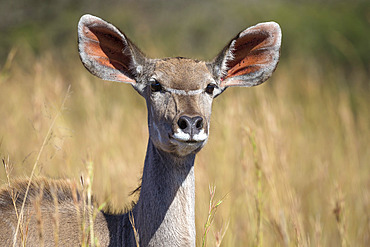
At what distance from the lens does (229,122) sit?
588cm

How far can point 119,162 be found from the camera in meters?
6.12

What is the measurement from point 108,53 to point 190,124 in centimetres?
104

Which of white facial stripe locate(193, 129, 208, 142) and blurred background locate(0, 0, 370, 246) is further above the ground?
blurred background locate(0, 0, 370, 246)

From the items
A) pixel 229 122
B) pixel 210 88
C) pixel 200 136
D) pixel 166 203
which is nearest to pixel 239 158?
pixel 229 122

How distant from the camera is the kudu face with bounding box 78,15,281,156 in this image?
3.18 meters

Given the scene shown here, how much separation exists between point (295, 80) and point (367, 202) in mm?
6017

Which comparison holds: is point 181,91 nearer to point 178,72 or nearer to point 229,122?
point 178,72

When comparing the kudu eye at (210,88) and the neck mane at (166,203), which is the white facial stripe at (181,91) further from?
the neck mane at (166,203)

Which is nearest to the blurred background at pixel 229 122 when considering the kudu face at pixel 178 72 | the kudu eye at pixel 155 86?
the kudu face at pixel 178 72

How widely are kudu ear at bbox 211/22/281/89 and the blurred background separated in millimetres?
402

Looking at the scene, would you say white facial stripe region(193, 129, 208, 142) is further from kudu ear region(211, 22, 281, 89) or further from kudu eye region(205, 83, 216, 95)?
kudu ear region(211, 22, 281, 89)

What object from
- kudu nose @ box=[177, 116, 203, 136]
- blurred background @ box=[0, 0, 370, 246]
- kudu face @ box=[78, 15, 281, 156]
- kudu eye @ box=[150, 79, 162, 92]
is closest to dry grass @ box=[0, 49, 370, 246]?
blurred background @ box=[0, 0, 370, 246]

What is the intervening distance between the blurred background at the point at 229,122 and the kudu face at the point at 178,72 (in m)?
0.40

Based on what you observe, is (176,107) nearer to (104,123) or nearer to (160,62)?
(160,62)
